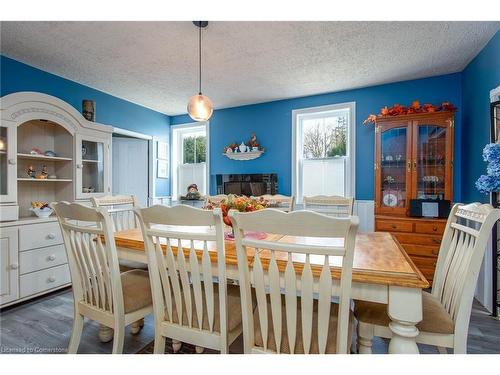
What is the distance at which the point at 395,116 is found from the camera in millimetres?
3045

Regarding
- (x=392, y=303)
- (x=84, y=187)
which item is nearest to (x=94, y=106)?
(x=84, y=187)

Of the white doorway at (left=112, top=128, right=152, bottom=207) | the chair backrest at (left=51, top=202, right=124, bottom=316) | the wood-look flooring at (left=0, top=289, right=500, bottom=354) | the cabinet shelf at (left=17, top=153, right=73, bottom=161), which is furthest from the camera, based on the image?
the white doorway at (left=112, top=128, right=152, bottom=207)

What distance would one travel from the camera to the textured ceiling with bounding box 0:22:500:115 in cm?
218

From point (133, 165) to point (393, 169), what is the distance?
13.1 ft

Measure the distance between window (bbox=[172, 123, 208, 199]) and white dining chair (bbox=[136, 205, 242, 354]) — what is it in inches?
136

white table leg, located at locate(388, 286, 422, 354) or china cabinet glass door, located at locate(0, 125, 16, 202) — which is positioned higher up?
china cabinet glass door, located at locate(0, 125, 16, 202)

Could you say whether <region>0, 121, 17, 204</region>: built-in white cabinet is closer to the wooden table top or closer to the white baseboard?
the wooden table top

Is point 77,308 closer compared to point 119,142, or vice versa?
point 77,308

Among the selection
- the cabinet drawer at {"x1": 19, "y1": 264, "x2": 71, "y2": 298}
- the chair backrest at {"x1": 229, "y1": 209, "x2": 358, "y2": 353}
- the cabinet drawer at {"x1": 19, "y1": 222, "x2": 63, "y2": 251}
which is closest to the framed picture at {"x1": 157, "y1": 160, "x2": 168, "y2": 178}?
the cabinet drawer at {"x1": 19, "y1": 222, "x2": 63, "y2": 251}

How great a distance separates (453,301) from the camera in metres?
1.22

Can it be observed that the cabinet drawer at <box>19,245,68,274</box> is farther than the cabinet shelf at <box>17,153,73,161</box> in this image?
No
